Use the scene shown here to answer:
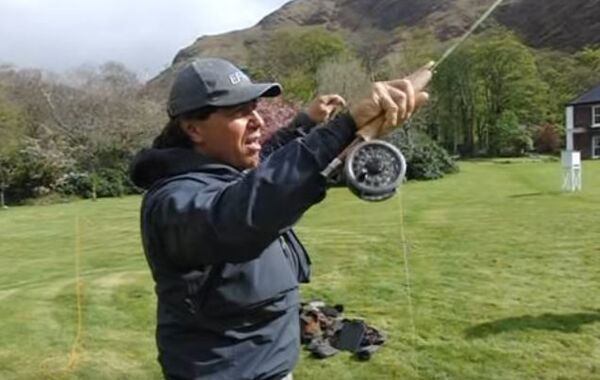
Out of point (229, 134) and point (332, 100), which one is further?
point (332, 100)

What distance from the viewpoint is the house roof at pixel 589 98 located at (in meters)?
51.0

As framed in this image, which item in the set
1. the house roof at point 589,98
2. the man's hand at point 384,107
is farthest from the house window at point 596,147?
the man's hand at point 384,107

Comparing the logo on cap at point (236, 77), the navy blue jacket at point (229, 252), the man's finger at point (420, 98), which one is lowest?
the navy blue jacket at point (229, 252)

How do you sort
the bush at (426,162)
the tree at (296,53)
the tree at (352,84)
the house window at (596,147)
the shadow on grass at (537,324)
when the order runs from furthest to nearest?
1. the tree at (296,53)
2. the house window at (596,147)
3. the bush at (426,162)
4. the shadow on grass at (537,324)
5. the tree at (352,84)

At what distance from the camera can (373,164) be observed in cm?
164

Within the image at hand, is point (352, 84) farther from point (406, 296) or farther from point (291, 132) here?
point (406, 296)

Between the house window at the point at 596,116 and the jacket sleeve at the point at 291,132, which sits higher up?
the jacket sleeve at the point at 291,132

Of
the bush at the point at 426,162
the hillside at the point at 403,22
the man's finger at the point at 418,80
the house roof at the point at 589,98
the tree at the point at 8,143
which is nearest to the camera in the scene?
the man's finger at the point at 418,80

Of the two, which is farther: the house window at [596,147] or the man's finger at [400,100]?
the house window at [596,147]

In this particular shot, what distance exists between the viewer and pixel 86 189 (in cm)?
3628

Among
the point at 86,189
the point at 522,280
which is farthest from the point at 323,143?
the point at 86,189

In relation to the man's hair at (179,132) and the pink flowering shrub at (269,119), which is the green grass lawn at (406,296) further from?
the man's hair at (179,132)

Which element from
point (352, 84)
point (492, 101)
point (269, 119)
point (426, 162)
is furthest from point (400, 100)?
point (492, 101)

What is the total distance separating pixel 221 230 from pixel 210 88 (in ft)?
1.59
